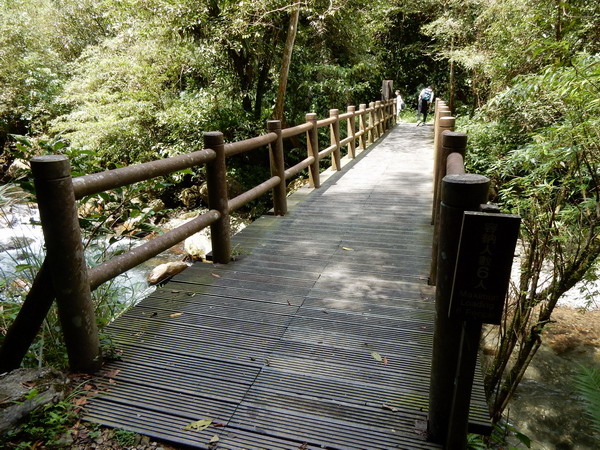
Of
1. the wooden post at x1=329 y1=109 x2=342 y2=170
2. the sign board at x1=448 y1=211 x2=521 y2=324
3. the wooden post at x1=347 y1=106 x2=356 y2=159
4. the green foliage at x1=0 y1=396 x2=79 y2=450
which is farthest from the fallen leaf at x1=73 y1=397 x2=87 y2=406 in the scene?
the wooden post at x1=347 y1=106 x2=356 y2=159

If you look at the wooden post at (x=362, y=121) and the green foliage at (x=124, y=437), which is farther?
the wooden post at (x=362, y=121)

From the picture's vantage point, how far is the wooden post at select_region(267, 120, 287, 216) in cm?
481

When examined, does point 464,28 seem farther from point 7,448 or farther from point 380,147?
point 7,448

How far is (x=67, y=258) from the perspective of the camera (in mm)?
2002

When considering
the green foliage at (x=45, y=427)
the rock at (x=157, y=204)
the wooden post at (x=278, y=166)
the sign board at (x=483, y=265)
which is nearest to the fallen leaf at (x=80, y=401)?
the green foliage at (x=45, y=427)

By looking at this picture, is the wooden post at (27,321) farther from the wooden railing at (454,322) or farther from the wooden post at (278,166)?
the wooden post at (278,166)

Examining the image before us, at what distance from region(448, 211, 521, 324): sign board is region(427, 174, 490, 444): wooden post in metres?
0.18

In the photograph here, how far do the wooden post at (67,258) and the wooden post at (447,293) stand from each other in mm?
1591

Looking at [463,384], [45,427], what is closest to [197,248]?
[45,427]

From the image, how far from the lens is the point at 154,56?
11.6 metres

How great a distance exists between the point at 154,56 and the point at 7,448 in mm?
11619

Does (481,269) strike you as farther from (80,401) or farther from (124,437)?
(80,401)

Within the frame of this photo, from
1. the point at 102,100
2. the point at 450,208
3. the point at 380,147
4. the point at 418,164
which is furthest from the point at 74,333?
the point at 102,100

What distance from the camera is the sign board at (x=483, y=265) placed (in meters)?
1.33
